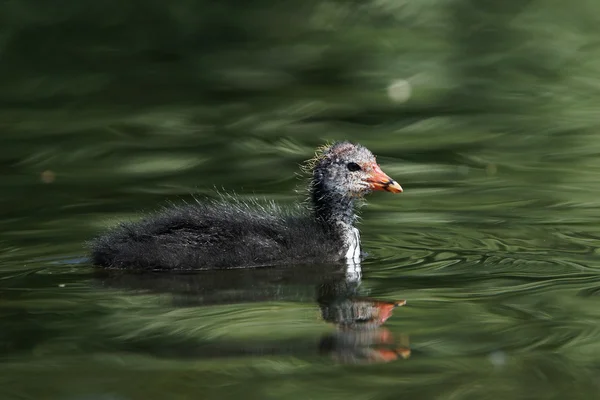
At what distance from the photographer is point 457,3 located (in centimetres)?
1925

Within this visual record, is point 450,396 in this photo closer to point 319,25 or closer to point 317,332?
point 317,332

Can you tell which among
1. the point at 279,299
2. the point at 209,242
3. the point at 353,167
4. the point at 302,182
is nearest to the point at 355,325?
the point at 279,299

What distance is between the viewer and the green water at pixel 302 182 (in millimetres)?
7227

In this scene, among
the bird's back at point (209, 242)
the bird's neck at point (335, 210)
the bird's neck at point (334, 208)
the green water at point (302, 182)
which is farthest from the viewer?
the bird's neck at point (334, 208)

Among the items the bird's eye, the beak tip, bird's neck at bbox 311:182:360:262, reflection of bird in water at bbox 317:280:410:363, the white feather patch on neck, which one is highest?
the bird's eye

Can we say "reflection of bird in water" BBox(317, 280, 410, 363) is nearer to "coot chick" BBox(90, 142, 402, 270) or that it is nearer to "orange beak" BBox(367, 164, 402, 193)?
"coot chick" BBox(90, 142, 402, 270)

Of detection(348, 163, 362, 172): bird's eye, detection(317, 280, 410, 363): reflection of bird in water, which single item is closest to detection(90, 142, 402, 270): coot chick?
detection(348, 163, 362, 172): bird's eye

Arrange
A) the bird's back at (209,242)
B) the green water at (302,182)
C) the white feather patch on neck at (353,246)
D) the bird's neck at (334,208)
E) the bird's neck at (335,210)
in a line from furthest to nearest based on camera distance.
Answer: the bird's neck at (334,208)
the bird's neck at (335,210)
the white feather patch on neck at (353,246)
the bird's back at (209,242)
the green water at (302,182)

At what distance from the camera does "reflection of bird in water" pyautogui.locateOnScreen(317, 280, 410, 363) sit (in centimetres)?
739

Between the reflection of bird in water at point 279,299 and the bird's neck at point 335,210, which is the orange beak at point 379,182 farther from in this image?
the reflection of bird in water at point 279,299

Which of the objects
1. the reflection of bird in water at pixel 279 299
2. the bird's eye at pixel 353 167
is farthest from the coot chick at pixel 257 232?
the reflection of bird in water at pixel 279 299

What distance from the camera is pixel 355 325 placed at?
805 cm

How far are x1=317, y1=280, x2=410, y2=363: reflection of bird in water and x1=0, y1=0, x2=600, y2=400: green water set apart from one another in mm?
38

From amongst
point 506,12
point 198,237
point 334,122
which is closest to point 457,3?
point 506,12
